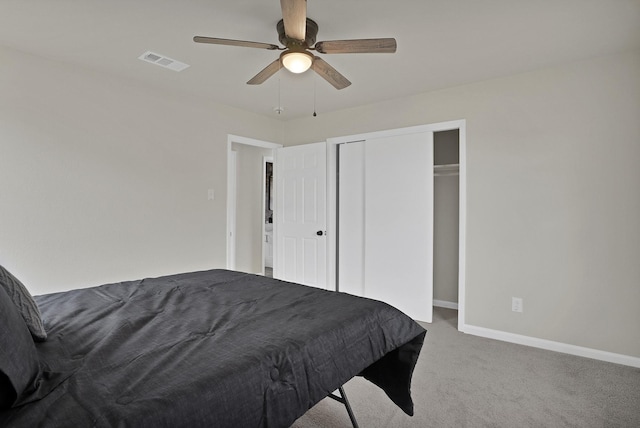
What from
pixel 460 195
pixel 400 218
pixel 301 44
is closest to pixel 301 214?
pixel 400 218

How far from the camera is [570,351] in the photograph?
295cm

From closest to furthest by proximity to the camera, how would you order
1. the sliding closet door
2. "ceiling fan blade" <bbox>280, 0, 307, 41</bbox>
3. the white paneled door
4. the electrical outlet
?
"ceiling fan blade" <bbox>280, 0, 307, 41</bbox> < the electrical outlet < the sliding closet door < the white paneled door

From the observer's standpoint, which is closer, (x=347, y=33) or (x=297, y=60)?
(x=297, y=60)

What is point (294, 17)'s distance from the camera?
1814 mm

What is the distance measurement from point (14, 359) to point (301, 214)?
381 centimetres

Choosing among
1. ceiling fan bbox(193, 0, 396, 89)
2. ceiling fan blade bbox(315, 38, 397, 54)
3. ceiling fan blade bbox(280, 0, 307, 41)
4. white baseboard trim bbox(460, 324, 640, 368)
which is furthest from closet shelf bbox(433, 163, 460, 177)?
ceiling fan blade bbox(280, 0, 307, 41)

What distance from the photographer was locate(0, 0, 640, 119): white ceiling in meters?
2.14

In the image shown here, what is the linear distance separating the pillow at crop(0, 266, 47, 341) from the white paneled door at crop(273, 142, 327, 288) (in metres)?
3.35

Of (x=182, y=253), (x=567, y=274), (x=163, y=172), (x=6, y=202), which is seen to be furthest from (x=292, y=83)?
(x=567, y=274)

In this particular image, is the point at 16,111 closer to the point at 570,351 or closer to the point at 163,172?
the point at 163,172

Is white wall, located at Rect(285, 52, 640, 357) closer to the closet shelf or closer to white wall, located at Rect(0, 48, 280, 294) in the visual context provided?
the closet shelf

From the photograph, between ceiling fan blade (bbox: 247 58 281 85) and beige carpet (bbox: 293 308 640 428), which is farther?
ceiling fan blade (bbox: 247 58 281 85)

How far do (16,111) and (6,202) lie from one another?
0.70m

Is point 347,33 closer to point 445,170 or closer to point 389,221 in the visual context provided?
point 389,221
